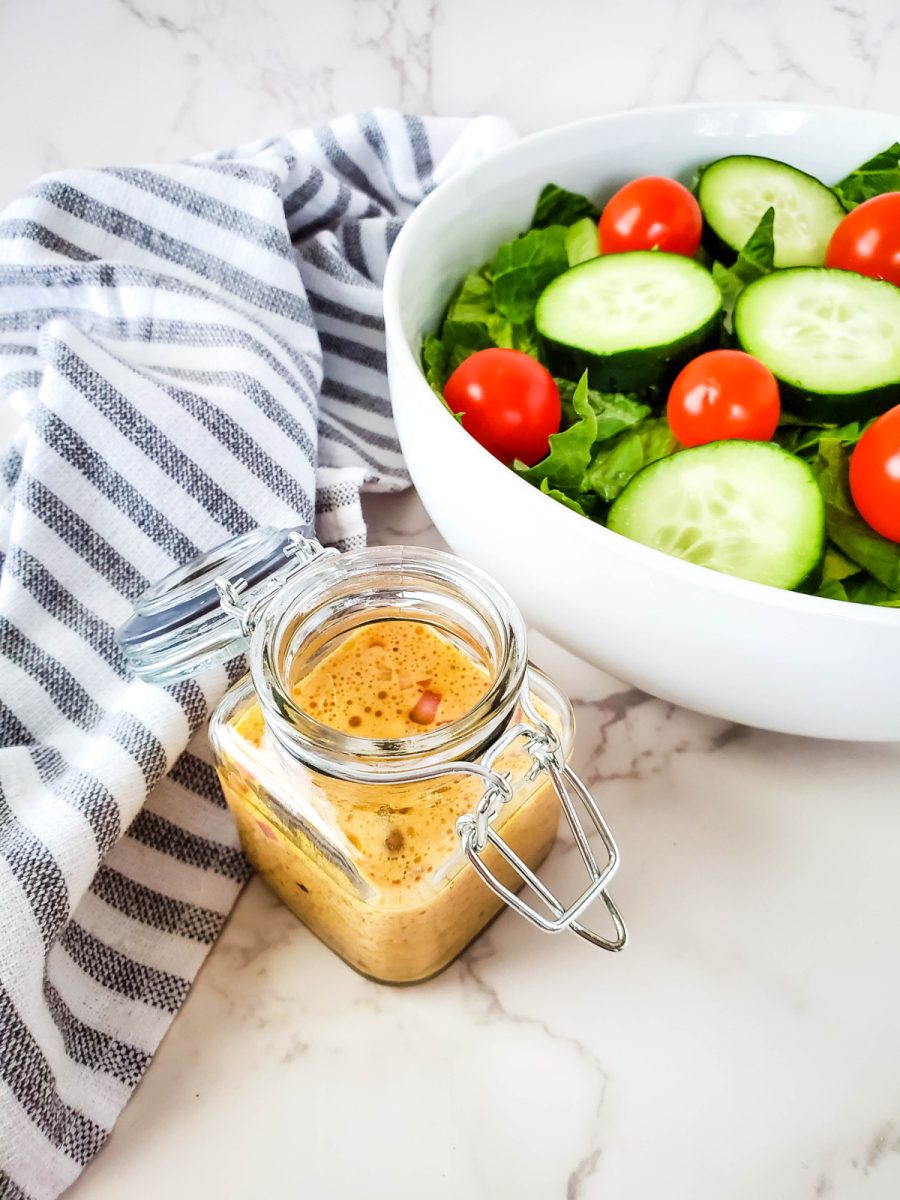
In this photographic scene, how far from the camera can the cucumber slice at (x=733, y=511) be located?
2.22 ft

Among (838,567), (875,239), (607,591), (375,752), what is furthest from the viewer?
(875,239)

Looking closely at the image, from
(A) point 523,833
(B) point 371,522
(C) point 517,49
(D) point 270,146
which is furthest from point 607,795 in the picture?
(C) point 517,49

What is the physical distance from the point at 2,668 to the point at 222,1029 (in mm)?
275

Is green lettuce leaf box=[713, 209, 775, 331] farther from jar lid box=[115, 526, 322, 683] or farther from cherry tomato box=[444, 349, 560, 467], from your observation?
jar lid box=[115, 526, 322, 683]

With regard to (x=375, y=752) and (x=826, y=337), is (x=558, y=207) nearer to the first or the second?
(x=826, y=337)

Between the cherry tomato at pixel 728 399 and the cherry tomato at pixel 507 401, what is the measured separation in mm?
99

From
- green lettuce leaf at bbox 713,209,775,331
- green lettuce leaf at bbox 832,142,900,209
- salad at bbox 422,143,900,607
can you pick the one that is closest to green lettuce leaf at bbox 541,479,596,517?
salad at bbox 422,143,900,607

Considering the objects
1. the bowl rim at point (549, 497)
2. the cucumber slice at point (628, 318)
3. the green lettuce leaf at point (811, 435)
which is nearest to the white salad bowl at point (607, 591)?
the bowl rim at point (549, 497)

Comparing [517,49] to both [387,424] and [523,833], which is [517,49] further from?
[523,833]

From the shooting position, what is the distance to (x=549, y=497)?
0.66m

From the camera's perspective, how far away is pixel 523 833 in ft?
2.14

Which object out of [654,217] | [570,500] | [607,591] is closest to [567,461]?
[570,500]

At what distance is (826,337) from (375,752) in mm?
496

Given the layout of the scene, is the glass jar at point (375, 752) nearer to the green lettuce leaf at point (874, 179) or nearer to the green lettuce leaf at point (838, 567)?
the green lettuce leaf at point (838, 567)
